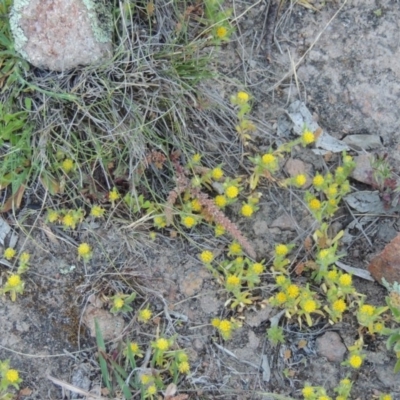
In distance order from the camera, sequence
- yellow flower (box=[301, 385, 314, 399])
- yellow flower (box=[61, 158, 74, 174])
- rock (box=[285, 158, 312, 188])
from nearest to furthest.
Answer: yellow flower (box=[301, 385, 314, 399]), yellow flower (box=[61, 158, 74, 174]), rock (box=[285, 158, 312, 188])

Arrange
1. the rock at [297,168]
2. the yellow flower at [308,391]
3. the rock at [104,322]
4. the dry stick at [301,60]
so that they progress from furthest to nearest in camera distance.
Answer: the dry stick at [301,60]
the rock at [297,168]
the rock at [104,322]
the yellow flower at [308,391]

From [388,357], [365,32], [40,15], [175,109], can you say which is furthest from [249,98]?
[388,357]

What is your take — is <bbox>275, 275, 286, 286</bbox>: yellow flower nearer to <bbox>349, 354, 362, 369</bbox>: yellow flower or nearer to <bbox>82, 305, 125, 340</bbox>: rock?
<bbox>349, 354, 362, 369</bbox>: yellow flower

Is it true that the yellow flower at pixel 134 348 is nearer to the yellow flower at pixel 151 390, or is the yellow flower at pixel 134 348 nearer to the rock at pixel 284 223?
the yellow flower at pixel 151 390

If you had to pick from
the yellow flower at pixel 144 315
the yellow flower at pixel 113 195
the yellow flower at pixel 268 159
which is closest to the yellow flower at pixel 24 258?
the yellow flower at pixel 113 195

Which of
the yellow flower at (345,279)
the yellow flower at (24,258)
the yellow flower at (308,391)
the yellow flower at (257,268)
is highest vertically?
the yellow flower at (345,279)

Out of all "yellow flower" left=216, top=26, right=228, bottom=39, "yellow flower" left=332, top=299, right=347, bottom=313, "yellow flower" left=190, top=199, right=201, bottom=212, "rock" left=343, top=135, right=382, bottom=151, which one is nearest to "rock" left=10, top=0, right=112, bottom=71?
"yellow flower" left=216, top=26, right=228, bottom=39

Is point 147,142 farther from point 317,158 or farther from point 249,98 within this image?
point 317,158
